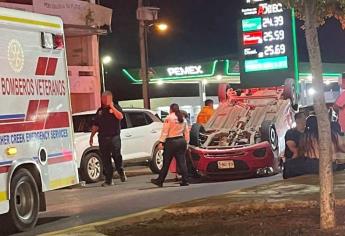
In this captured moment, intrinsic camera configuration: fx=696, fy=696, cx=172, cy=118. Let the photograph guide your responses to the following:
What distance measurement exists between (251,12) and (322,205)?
26.6 metres

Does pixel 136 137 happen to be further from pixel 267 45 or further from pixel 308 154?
pixel 267 45

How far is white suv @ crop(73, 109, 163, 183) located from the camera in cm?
1575

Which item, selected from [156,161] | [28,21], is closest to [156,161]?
[156,161]

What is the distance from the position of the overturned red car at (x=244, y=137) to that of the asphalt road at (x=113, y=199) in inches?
13.1

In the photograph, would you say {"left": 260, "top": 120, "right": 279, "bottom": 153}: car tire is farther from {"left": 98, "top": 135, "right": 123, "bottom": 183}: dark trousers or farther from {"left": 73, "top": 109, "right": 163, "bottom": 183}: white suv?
{"left": 73, "top": 109, "right": 163, "bottom": 183}: white suv

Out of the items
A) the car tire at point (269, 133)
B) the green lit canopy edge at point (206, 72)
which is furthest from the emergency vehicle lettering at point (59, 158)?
the green lit canopy edge at point (206, 72)

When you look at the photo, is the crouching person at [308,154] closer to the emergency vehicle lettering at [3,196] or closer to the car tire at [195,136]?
the car tire at [195,136]

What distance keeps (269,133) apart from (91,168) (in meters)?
4.29

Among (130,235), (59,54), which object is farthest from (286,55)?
(130,235)


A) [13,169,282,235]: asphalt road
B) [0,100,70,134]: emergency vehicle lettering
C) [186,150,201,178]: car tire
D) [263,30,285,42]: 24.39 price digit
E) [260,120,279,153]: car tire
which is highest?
[263,30,285,42]: 24.39 price digit

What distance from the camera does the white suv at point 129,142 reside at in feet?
51.7

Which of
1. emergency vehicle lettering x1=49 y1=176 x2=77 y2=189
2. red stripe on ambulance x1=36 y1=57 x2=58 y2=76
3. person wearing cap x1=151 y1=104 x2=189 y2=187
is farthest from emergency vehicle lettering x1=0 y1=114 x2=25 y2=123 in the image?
person wearing cap x1=151 y1=104 x2=189 y2=187

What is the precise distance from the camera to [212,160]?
560 inches

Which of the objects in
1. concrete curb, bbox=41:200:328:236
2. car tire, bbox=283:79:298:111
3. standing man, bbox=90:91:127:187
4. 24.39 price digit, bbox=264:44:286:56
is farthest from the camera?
24.39 price digit, bbox=264:44:286:56
